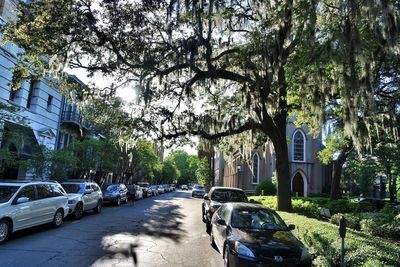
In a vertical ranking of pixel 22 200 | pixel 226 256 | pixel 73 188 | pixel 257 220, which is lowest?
pixel 226 256

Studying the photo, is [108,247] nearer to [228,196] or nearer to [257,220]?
[257,220]

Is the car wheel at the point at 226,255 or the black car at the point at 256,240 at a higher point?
the black car at the point at 256,240

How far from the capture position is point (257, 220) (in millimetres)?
9016

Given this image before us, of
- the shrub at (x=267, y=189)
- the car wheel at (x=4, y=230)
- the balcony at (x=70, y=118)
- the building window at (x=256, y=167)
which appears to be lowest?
the car wheel at (x=4, y=230)

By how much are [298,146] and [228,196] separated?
30.7 metres

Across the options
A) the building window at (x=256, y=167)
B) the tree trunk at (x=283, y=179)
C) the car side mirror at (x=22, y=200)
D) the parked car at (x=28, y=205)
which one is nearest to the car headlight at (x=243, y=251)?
the parked car at (x=28, y=205)

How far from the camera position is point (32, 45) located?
1359 cm

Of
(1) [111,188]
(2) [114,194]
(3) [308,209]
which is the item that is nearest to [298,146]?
(1) [111,188]

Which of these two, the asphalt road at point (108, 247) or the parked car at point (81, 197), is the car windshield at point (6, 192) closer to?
the asphalt road at point (108, 247)

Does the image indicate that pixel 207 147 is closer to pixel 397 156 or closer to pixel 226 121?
pixel 226 121

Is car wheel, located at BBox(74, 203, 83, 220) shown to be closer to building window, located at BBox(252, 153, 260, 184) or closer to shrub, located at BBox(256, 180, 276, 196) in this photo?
shrub, located at BBox(256, 180, 276, 196)

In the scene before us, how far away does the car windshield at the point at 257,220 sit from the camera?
8.72 meters

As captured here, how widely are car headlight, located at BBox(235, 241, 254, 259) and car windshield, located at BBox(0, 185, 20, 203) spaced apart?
23.2ft

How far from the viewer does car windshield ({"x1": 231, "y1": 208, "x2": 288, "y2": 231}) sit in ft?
28.6
